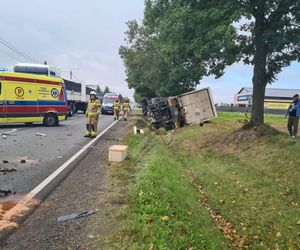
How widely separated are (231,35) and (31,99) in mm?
11903

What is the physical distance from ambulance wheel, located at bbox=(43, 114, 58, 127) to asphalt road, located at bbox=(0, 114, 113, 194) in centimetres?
508

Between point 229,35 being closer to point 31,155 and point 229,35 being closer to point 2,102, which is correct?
point 31,155

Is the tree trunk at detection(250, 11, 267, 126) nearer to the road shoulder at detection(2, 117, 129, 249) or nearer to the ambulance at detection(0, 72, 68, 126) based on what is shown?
the road shoulder at detection(2, 117, 129, 249)

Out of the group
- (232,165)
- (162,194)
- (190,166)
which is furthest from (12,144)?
(162,194)

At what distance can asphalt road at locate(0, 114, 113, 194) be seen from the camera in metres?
8.24

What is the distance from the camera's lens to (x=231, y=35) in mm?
13859

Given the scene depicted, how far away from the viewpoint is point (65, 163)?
410 inches

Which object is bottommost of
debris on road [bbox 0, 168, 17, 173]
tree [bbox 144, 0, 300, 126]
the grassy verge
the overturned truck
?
the grassy verge

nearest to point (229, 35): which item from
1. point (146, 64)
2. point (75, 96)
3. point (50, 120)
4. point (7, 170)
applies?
point (7, 170)

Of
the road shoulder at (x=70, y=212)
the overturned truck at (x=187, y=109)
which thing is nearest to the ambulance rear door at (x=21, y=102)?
the overturned truck at (x=187, y=109)

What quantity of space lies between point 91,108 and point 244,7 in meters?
7.31

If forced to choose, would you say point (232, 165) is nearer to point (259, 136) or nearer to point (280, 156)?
point (280, 156)

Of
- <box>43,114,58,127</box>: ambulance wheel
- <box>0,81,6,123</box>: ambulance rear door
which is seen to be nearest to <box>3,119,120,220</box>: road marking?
<box>0,81,6,123</box>: ambulance rear door

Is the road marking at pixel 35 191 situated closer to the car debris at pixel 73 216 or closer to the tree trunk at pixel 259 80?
the car debris at pixel 73 216
